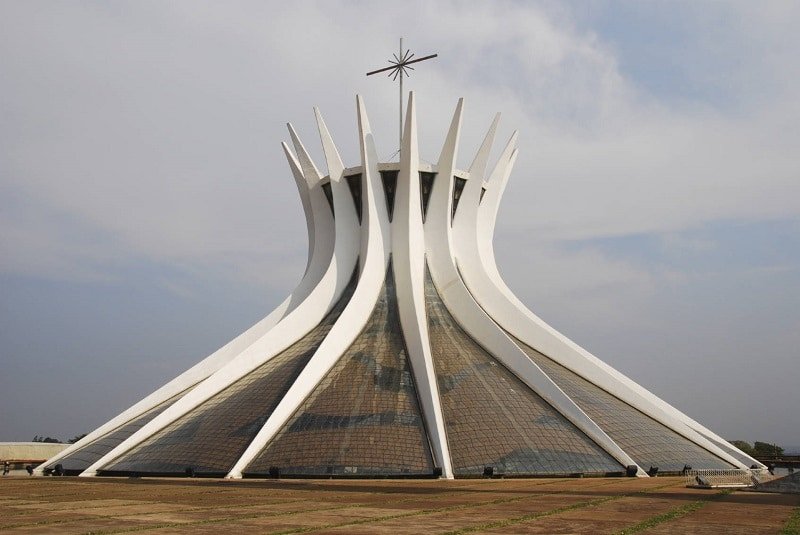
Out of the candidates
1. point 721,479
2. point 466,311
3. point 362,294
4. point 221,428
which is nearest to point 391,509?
point 721,479

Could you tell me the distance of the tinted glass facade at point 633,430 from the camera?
75.9 feet

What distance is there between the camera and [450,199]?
104ft

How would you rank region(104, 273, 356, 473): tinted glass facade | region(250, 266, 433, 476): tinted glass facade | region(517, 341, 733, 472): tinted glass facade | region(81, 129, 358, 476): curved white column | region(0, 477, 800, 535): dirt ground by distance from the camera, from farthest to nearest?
region(81, 129, 358, 476): curved white column < region(517, 341, 733, 472): tinted glass facade < region(104, 273, 356, 473): tinted glass facade < region(250, 266, 433, 476): tinted glass facade < region(0, 477, 800, 535): dirt ground

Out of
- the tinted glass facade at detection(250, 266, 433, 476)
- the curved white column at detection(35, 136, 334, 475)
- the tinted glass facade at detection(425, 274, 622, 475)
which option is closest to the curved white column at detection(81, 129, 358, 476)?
the curved white column at detection(35, 136, 334, 475)

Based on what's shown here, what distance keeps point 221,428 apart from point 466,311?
441 inches

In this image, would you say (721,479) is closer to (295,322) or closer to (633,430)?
(633,430)

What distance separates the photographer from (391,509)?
37.2ft

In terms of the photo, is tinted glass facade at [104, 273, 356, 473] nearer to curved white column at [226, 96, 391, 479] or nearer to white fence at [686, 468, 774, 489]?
curved white column at [226, 96, 391, 479]

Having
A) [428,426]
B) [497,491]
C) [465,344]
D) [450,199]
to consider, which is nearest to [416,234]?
[450,199]

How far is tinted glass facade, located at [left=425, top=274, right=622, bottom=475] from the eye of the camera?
69.5ft

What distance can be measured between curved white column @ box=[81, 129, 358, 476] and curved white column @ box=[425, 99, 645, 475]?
3.75 m

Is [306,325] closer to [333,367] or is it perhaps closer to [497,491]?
[333,367]

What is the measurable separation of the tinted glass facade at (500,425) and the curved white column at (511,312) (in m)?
3.14

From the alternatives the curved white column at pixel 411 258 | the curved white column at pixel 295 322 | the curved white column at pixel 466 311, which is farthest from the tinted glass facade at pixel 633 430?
the curved white column at pixel 295 322
